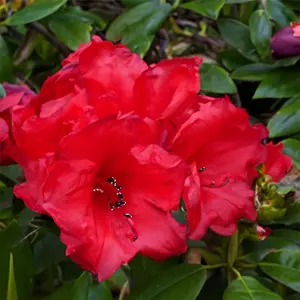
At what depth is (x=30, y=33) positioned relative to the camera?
1.02m

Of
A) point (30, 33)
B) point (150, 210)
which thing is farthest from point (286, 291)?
point (30, 33)

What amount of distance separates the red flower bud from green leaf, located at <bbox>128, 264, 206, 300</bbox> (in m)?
0.38

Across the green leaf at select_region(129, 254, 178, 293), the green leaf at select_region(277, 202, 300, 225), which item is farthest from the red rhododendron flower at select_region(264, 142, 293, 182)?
the green leaf at select_region(129, 254, 178, 293)

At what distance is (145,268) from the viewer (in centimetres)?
76

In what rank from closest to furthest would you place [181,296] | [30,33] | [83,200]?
[83,200], [181,296], [30,33]

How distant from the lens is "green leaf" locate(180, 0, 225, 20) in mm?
949

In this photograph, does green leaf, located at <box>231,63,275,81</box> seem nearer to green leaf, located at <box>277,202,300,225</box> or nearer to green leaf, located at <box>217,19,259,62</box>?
green leaf, located at <box>217,19,259,62</box>

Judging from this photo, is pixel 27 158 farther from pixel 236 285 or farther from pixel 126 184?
pixel 236 285

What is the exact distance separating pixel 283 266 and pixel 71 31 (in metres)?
0.47

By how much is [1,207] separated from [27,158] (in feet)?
0.61

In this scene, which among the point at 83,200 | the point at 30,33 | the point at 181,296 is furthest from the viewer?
the point at 30,33

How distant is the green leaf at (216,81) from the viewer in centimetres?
93

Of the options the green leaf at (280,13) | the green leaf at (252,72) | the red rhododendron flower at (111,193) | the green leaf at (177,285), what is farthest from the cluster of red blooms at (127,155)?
the green leaf at (280,13)

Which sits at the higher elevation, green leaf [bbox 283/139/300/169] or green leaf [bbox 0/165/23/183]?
green leaf [bbox 0/165/23/183]
